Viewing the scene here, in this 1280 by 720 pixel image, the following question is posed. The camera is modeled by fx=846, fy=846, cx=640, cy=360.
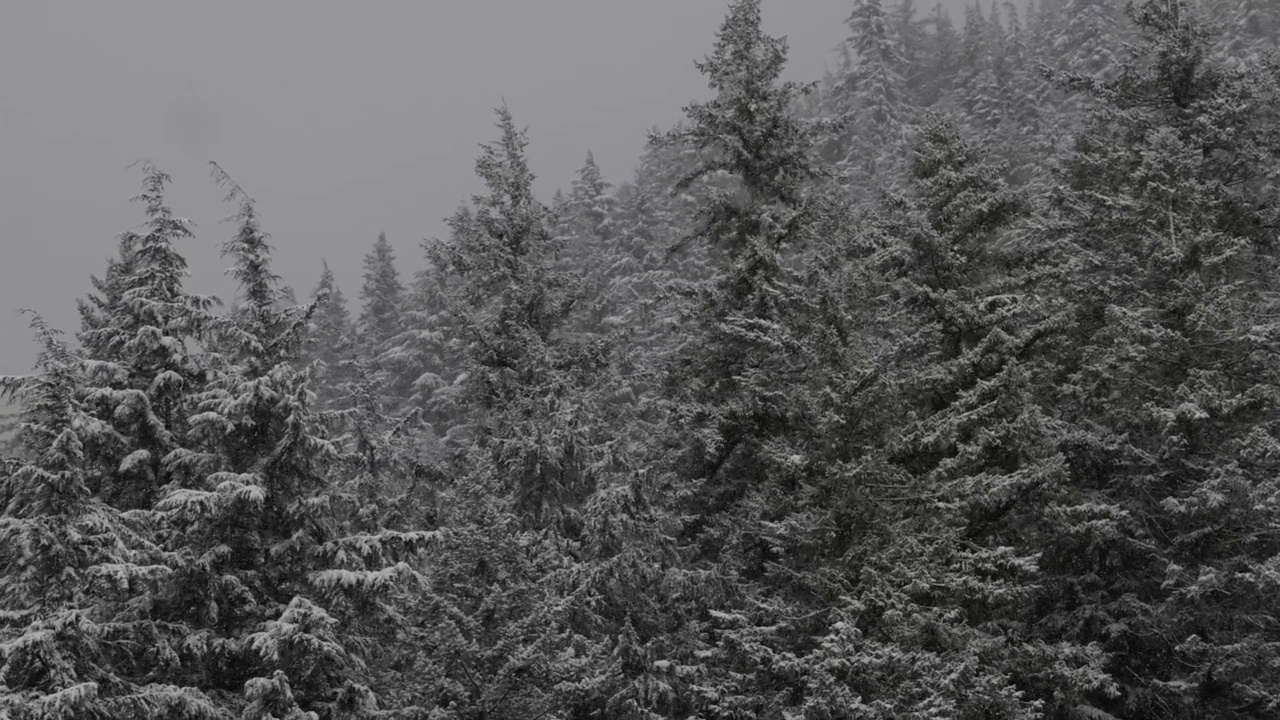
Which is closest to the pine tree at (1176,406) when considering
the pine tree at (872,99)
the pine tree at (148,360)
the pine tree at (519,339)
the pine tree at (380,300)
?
the pine tree at (519,339)

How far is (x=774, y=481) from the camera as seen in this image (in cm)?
1391

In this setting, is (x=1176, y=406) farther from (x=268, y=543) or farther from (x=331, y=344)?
(x=331, y=344)

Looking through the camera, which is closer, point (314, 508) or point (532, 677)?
point (532, 677)

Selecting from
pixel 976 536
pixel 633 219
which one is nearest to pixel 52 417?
pixel 976 536

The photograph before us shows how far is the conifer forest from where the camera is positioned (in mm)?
11562

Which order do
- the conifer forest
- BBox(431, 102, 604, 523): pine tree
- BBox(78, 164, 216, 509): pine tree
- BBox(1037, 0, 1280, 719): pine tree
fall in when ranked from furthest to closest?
1. BBox(431, 102, 604, 523): pine tree
2. BBox(78, 164, 216, 509): pine tree
3. BBox(1037, 0, 1280, 719): pine tree
4. the conifer forest

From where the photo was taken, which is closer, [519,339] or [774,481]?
[774,481]

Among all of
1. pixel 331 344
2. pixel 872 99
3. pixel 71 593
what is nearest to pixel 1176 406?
pixel 71 593

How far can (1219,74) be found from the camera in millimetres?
16672

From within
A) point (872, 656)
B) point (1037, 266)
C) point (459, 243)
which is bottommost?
point (872, 656)

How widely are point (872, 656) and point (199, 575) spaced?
994cm

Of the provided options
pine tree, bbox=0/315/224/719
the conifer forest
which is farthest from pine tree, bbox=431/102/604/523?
pine tree, bbox=0/315/224/719

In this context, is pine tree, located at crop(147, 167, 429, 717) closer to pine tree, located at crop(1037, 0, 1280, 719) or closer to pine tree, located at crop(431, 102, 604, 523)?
pine tree, located at crop(431, 102, 604, 523)

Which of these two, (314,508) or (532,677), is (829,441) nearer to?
(532,677)
